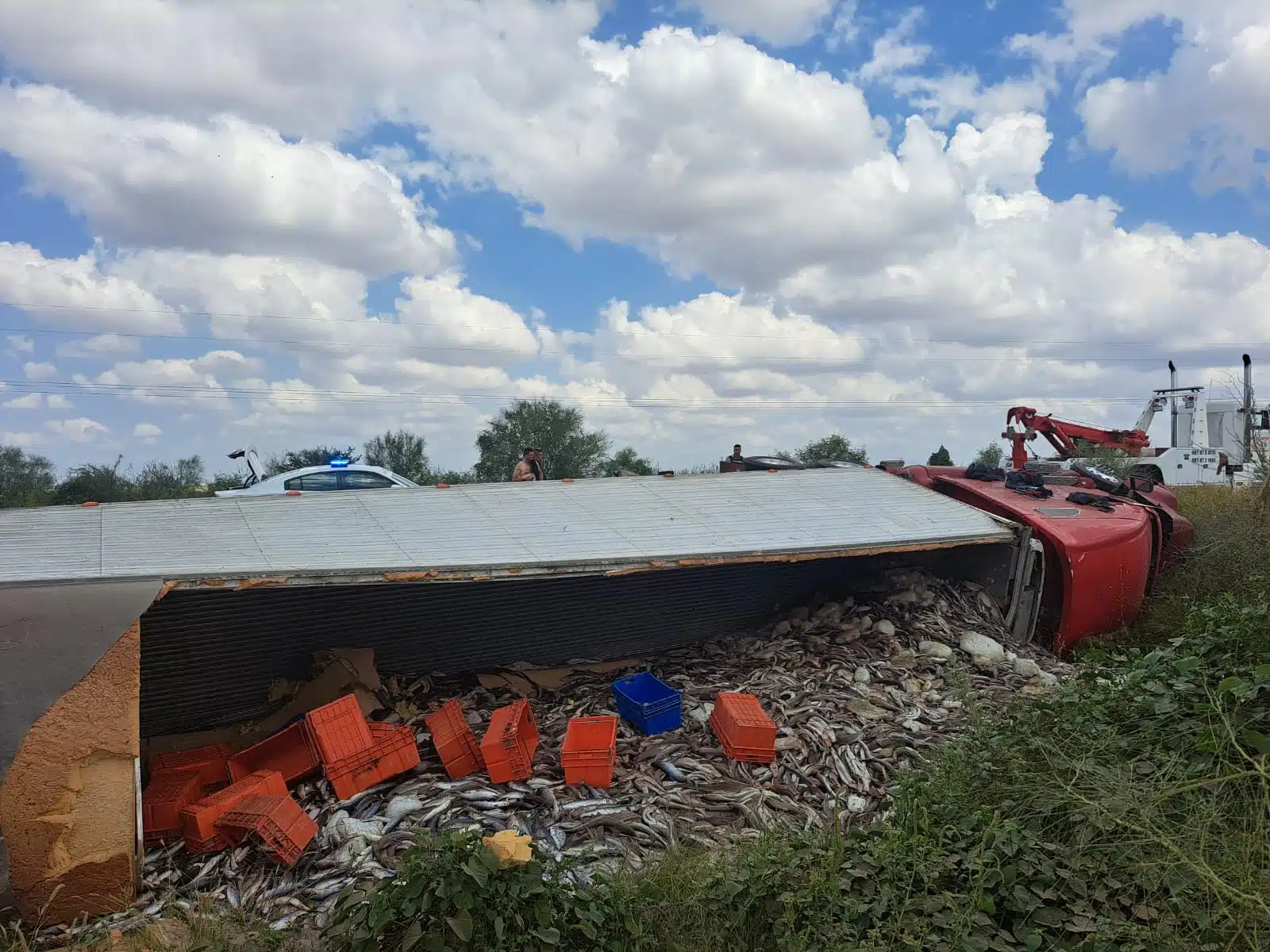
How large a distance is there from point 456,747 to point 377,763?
20.4 inches

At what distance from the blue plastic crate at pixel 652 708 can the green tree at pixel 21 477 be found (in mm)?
25810

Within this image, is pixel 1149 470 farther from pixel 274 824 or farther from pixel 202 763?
pixel 274 824

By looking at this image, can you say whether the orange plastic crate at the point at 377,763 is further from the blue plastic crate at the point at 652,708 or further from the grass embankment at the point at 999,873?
the blue plastic crate at the point at 652,708

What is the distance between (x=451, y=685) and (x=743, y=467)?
5.96 meters

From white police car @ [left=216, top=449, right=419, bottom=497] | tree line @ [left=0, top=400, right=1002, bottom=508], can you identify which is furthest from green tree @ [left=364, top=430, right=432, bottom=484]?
white police car @ [left=216, top=449, right=419, bottom=497]

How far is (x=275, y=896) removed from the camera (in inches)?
175

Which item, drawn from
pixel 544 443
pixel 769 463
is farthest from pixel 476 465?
pixel 769 463

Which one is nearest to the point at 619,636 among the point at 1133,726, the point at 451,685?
the point at 451,685

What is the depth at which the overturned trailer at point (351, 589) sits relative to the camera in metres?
4.28

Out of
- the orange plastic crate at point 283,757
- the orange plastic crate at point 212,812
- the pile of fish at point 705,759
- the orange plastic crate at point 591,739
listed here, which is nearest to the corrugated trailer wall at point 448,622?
the pile of fish at point 705,759

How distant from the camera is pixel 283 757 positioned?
5812 millimetres

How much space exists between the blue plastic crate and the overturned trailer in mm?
983

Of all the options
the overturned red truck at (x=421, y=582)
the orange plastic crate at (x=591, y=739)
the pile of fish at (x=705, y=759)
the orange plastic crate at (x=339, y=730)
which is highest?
the overturned red truck at (x=421, y=582)

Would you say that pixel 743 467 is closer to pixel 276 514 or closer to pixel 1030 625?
pixel 1030 625
